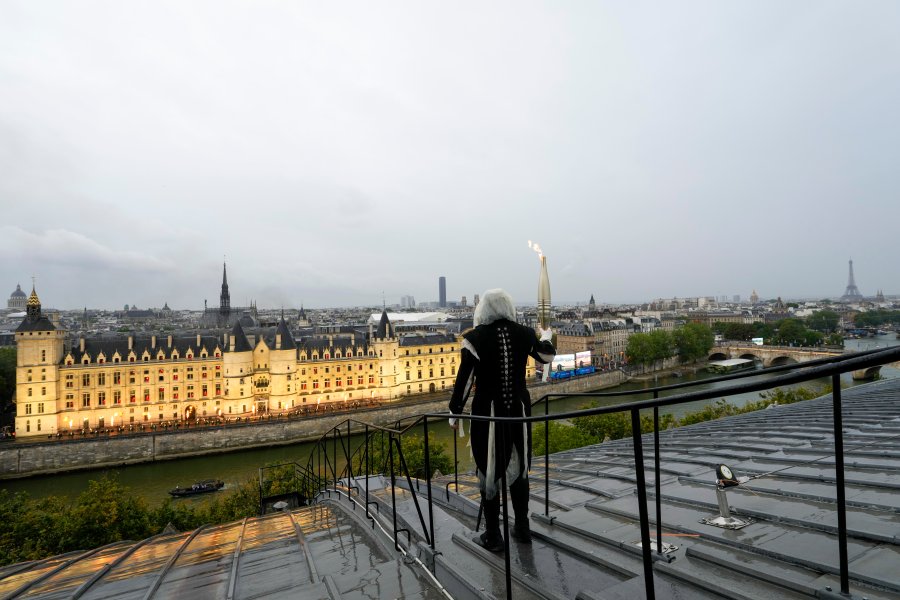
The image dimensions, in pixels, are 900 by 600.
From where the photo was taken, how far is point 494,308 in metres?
4.43

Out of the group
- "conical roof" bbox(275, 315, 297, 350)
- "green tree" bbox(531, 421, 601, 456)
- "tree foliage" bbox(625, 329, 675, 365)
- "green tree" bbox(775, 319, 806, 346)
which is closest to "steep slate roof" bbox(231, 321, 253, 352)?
"conical roof" bbox(275, 315, 297, 350)

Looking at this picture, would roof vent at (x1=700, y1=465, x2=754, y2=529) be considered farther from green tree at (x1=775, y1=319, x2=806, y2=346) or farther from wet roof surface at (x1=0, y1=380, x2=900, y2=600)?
green tree at (x1=775, y1=319, x2=806, y2=346)

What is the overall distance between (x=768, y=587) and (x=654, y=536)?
1.01m

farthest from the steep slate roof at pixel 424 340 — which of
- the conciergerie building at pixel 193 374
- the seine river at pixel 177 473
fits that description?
the seine river at pixel 177 473

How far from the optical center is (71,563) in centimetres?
652

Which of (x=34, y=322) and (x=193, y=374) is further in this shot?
(x=193, y=374)

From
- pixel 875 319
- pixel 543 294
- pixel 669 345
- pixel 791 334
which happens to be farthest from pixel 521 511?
pixel 875 319

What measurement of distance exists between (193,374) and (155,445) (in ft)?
33.5

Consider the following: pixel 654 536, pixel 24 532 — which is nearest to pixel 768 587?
pixel 654 536

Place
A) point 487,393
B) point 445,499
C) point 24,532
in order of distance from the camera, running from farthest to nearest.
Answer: point 24,532 → point 445,499 → point 487,393

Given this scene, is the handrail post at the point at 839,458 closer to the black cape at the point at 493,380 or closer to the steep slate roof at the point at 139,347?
the black cape at the point at 493,380

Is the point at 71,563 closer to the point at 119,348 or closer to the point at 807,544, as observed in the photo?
the point at 807,544

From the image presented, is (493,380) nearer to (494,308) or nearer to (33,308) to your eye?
(494,308)

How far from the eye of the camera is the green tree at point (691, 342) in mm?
71875
